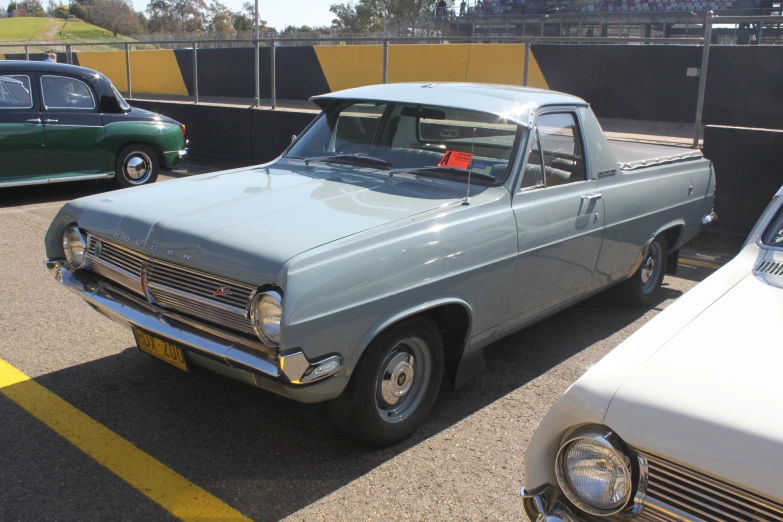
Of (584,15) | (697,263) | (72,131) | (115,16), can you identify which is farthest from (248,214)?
(115,16)

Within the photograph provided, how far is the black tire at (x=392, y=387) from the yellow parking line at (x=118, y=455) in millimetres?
657

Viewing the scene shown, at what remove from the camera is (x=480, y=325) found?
369 cm

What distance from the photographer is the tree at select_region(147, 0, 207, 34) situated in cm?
8317

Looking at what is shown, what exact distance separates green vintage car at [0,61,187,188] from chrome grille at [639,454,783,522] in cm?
854

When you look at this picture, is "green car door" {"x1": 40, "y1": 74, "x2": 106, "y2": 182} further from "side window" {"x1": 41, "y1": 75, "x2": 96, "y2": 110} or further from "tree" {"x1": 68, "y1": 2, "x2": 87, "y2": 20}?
"tree" {"x1": 68, "y1": 2, "x2": 87, "y2": 20}

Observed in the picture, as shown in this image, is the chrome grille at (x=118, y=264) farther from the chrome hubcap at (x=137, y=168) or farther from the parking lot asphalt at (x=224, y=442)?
the chrome hubcap at (x=137, y=168)

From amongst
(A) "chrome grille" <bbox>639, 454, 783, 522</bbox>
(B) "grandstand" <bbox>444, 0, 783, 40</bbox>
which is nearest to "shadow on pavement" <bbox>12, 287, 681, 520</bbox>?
(A) "chrome grille" <bbox>639, 454, 783, 522</bbox>

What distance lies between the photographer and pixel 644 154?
562 centimetres

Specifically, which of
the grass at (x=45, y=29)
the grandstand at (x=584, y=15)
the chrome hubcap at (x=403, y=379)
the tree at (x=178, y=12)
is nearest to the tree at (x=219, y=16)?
the tree at (x=178, y=12)

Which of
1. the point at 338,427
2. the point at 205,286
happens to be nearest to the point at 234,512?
the point at 338,427

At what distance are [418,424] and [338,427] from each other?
1.50 ft

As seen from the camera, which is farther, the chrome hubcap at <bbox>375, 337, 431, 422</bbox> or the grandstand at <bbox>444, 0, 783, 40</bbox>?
the grandstand at <bbox>444, 0, 783, 40</bbox>

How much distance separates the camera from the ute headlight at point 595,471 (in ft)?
6.41

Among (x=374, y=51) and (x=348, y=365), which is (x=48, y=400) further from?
(x=374, y=51)
